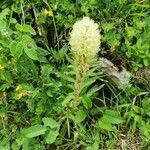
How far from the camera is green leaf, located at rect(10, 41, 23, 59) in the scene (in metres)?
3.06

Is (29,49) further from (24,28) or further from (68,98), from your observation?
(68,98)

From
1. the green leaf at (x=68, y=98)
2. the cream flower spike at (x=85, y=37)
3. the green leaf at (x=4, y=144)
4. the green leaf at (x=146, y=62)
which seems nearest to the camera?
the cream flower spike at (x=85, y=37)

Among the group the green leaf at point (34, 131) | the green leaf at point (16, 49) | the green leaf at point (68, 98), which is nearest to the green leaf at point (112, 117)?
the green leaf at point (68, 98)

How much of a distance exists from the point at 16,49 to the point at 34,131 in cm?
59

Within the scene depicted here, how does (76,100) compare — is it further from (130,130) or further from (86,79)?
(130,130)

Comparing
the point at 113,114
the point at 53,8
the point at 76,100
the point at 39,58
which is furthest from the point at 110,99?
the point at 53,8

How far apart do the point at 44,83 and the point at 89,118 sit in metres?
0.43

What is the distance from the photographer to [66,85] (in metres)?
3.17

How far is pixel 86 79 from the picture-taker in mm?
2910

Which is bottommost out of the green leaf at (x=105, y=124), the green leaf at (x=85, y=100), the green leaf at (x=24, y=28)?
the green leaf at (x=105, y=124)

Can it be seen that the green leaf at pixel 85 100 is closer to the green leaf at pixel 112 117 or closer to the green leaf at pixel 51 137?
the green leaf at pixel 112 117

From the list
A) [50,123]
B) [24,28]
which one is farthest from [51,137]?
[24,28]

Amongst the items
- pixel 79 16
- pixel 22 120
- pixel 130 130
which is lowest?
pixel 130 130

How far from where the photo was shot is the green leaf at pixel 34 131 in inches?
120
